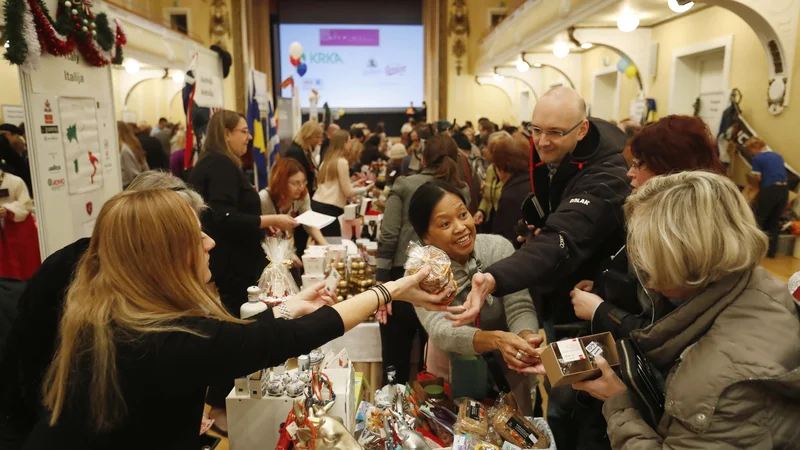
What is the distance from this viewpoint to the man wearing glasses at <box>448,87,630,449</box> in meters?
1.99

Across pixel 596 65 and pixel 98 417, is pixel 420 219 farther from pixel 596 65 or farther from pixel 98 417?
pixel 596 65

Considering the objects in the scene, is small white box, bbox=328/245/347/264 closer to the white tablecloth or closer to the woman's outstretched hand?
the white tablecloth

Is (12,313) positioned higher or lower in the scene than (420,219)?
lower

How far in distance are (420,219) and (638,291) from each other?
0.92 metres

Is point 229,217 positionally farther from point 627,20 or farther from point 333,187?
point 627,20

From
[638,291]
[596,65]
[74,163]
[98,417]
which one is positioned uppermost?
[596,65]

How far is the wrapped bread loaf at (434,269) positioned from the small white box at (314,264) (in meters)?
1.41

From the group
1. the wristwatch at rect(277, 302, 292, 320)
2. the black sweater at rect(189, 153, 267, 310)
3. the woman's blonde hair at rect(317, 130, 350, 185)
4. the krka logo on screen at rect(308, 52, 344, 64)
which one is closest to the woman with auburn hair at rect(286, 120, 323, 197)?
the woman's blonde hair at rect(317, 130, 350, 185)

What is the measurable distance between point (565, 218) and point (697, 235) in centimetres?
81

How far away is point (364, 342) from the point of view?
3158 millimetres

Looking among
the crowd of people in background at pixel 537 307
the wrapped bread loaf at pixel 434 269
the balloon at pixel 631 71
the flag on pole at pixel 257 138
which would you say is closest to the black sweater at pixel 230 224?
the crowd of people in background at pixel 537 307

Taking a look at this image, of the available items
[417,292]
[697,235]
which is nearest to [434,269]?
[417,292]

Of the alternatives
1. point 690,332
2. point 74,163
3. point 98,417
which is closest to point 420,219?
point 690,332

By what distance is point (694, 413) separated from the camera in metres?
1.19
